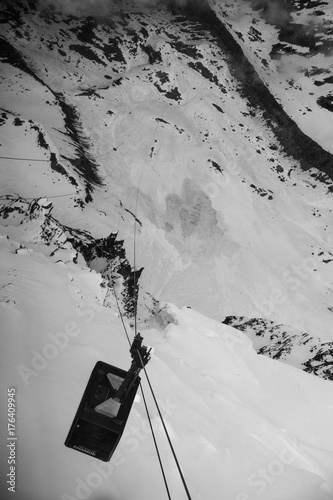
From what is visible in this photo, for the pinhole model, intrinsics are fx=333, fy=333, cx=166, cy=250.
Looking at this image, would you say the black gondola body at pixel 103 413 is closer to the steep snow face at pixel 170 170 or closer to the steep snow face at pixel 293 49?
the steep snow face at pixel 170 170

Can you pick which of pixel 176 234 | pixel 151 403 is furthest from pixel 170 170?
pixel 151 403

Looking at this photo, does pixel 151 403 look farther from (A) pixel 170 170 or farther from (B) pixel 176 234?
(A) pixel 170 170

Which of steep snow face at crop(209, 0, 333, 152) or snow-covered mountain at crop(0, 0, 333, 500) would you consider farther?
steep snow face at crop(209, 0, 333, 152)

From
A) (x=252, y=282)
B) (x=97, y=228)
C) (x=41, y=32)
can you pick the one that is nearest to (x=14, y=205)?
(x=97, y=228)

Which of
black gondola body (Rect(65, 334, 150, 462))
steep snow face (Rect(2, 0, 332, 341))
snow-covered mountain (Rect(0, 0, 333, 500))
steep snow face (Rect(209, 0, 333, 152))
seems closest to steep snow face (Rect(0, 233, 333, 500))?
snow-covered mountain (Rect(0, 0, 333, 500))

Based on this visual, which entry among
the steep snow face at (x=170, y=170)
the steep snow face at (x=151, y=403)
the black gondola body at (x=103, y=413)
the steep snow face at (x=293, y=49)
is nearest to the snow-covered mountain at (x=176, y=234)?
the steep snow face at (x=151, y=403)

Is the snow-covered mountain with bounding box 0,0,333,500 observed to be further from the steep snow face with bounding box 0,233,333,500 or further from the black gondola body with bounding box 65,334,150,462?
the black gondola body with bounding box 65,334,150,462
